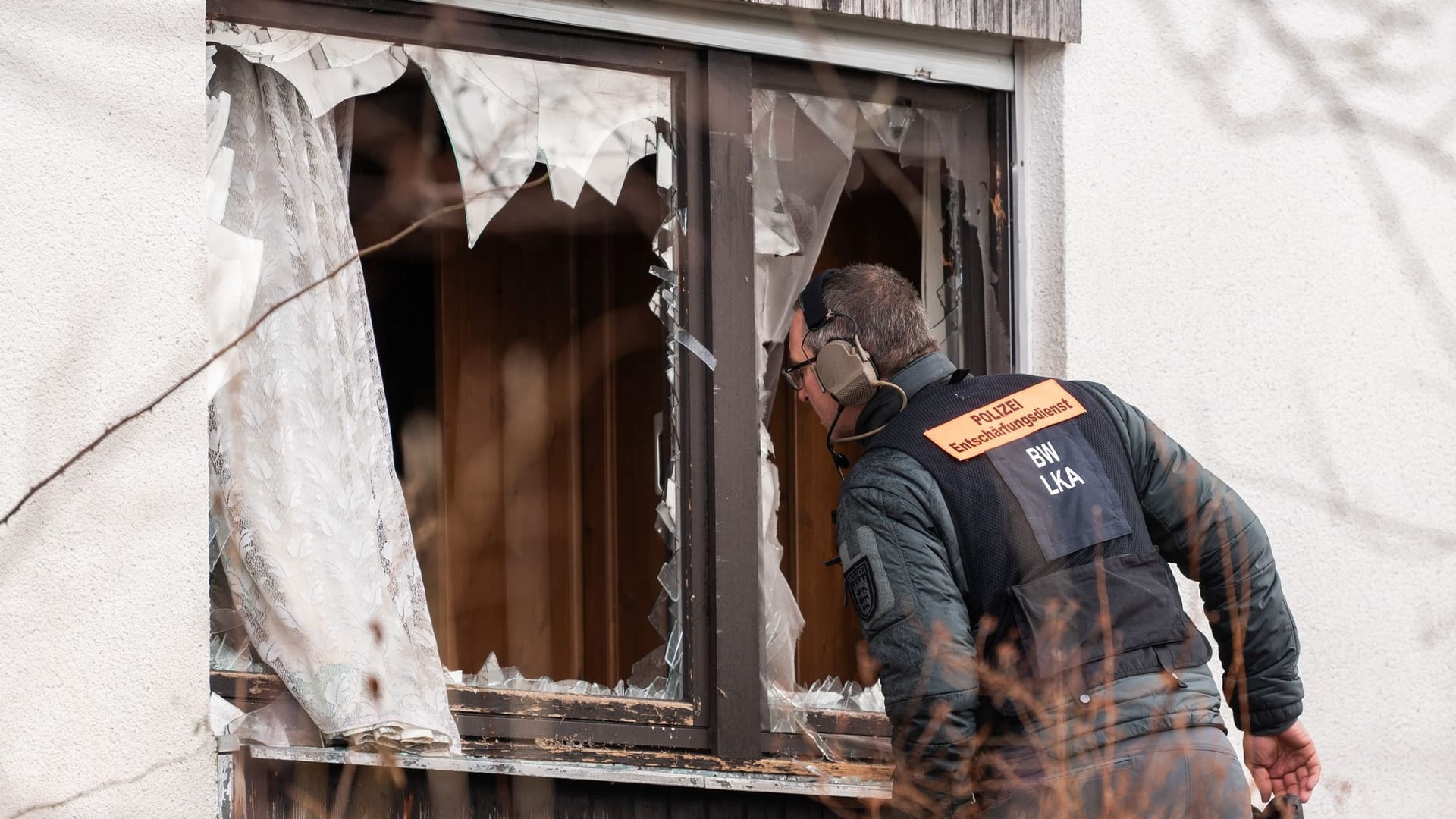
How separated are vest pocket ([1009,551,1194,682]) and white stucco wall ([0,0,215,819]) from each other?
1540 mm

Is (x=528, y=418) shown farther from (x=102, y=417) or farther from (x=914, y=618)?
(x=914, y=618)

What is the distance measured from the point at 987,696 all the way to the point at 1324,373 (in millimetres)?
1934

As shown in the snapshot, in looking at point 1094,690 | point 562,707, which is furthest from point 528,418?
point 1094,690

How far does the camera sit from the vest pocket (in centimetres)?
286

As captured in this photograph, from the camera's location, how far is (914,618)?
2.85 metres

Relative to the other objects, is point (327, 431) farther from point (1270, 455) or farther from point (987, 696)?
point (1270, 455)

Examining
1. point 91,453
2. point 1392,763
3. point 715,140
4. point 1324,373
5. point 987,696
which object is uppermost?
point 715,140

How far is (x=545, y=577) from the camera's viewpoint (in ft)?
19.2

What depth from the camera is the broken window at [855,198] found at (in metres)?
3.96

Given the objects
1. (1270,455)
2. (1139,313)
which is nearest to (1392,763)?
(1270,455)

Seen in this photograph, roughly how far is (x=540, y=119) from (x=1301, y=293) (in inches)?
82.3

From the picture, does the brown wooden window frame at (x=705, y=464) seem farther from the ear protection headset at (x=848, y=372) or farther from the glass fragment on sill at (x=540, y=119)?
the ear protection headset at (x=848, y=372)

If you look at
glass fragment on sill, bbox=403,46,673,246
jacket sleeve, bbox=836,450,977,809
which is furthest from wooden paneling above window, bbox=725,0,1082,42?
jacket sleeve, bbox=836,450,977,809

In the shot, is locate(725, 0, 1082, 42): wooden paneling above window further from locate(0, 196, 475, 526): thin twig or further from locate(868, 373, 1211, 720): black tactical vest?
locate(0, 196, 475, 526): thin twig
